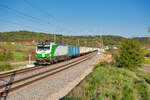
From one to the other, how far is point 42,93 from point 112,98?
3.50 metres

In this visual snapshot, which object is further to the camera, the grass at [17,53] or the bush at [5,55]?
the grass at [17,53]

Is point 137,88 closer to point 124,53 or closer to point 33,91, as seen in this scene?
point 33,91

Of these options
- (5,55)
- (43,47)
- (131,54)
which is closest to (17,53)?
(5,55)

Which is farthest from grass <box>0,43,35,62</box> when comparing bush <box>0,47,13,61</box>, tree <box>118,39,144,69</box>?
tree <box>118,39,144,69</box>

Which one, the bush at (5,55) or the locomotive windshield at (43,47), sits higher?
the locomotive windshield at (43,47)

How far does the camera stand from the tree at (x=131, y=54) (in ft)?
61.1

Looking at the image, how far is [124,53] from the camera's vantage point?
1895 centimetres

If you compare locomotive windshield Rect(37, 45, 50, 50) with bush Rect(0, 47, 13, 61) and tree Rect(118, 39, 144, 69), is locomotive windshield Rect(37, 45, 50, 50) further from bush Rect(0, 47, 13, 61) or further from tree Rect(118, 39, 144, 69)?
tree Rect(118, 39, 144, 69)

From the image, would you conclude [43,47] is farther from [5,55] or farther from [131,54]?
[131,54]

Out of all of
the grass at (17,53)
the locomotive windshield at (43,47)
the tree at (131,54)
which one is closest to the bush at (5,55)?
the grass at (17,53)

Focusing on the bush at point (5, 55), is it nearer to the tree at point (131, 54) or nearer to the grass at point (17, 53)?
the grass at point (17, 53)

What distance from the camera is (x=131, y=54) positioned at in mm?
18734

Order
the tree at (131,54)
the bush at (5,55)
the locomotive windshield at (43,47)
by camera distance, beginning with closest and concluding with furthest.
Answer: the tree at (131,54) < the locomotive windshield at (43,47) < the bush at (5,55)

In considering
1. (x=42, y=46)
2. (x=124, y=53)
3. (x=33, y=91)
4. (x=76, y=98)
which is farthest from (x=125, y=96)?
(x=42, y=46)
